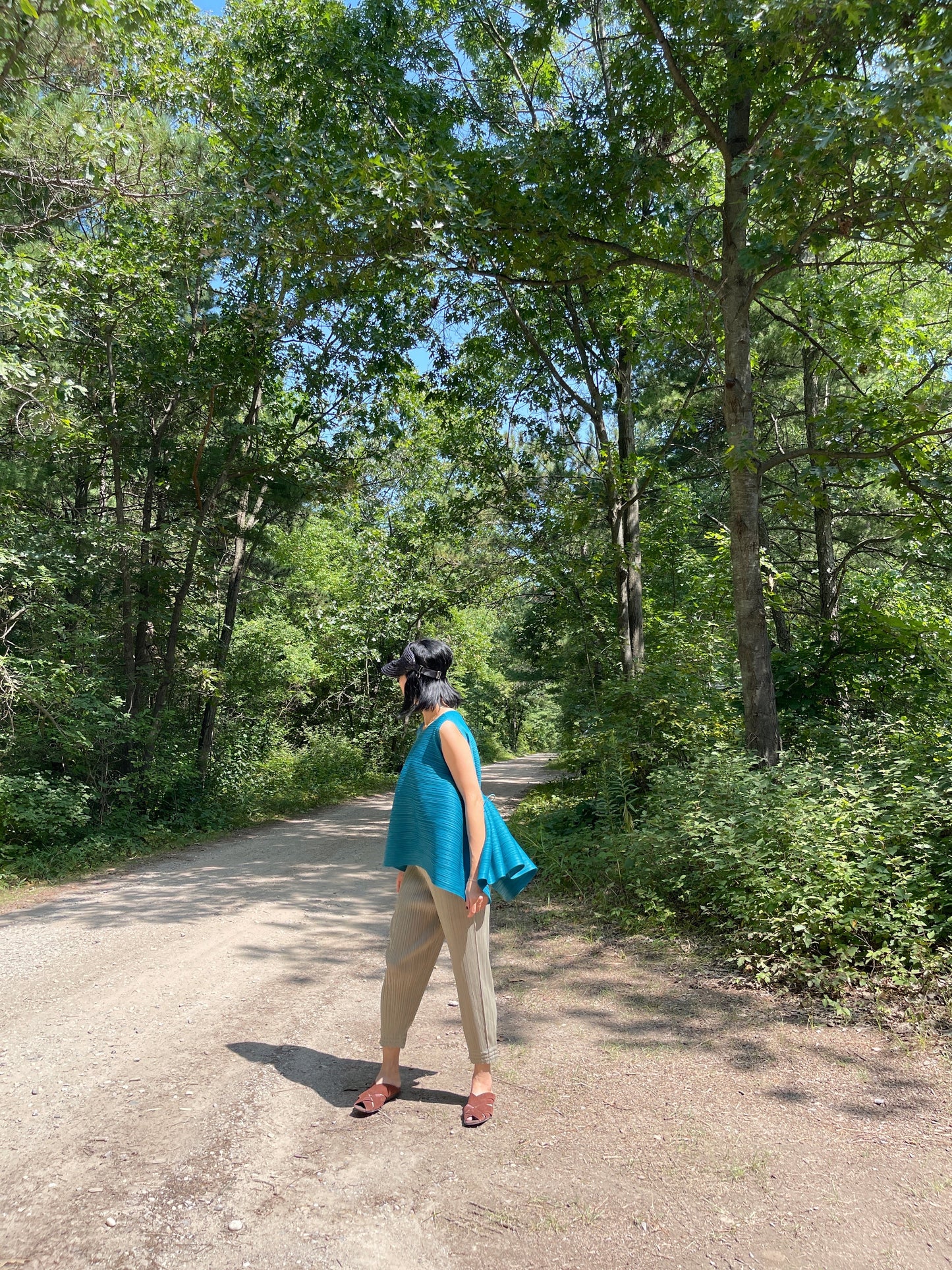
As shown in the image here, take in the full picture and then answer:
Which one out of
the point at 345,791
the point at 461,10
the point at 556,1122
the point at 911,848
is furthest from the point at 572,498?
the point at 556,1122

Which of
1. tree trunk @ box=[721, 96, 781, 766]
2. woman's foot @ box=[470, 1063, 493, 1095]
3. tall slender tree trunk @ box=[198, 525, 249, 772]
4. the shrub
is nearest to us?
woman's foot @ box=[470, 1063, 493, 1095]

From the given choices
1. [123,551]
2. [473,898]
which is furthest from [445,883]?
[123,551]

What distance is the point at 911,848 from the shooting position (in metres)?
4.92

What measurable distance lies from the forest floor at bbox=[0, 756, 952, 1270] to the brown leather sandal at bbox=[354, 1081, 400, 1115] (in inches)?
2.7

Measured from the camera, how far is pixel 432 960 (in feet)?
11.3

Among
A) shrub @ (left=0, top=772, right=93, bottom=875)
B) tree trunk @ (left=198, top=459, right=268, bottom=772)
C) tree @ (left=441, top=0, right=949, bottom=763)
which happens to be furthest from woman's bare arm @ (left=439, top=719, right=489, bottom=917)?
tree trunk @ (left=198, top=459, right=268, bottom=772)

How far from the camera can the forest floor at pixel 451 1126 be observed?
244cm

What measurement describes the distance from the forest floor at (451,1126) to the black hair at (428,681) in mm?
1716

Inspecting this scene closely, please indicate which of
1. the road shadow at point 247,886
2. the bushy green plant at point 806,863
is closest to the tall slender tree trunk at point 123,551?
the road shadow at point 247,886

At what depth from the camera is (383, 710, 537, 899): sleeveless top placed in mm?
3293

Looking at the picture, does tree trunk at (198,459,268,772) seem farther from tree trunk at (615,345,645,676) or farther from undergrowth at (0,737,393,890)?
tree trunk at (615,345,645,676)

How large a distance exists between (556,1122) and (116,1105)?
1.85 metres

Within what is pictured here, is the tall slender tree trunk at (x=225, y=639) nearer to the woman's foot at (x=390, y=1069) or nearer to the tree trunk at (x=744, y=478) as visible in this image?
the tree trunk at (x=744, y=478)

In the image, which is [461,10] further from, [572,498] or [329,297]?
[572,498]
